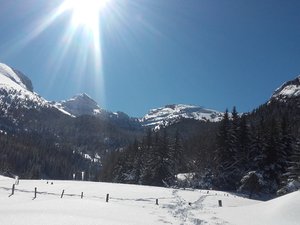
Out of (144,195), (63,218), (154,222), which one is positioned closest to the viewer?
(63,218)

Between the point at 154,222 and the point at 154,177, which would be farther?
the point at 154,177

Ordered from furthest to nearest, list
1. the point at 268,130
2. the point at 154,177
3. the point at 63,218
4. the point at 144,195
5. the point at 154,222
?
1. the point at 154,177
2. the point at 268,130
3. the point at 144,195
4. the point at 154,222
5. the point at 63,218

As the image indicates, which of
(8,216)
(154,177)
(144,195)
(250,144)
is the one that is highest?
(250,144)

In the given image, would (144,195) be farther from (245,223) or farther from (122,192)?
(245,223)

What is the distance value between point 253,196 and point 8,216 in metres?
45.4

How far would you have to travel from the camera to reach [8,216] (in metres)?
21.0

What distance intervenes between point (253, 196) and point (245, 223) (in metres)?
38.4

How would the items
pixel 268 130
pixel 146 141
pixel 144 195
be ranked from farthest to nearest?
pixel 146 141 < pixel 268 130 < pixel 144 195

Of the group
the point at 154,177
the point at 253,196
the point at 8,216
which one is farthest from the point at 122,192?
the point at 8,216

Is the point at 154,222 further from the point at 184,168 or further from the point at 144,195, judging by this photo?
the point at 184,168

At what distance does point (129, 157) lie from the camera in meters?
97.9

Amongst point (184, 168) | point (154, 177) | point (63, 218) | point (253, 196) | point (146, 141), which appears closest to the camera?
point (63, 218)

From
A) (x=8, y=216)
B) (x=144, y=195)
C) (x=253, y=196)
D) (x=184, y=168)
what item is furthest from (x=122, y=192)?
(x=184, y=168)

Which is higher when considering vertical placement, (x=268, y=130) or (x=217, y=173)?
(x=268, y=130)
